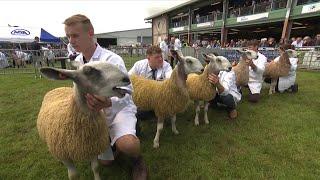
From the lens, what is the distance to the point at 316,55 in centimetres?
1282

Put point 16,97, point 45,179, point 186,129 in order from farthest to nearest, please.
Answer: point 16,97 < point 186,129 < point 45,179

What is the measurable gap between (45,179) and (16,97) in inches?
191

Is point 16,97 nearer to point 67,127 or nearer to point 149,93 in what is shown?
point 149,93

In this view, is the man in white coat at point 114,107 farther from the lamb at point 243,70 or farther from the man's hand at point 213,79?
the lamb at point 243,70

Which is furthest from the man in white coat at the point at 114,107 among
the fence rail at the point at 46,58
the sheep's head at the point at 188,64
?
the fence rail at the point at 46,58

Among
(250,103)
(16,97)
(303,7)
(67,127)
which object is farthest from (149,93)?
(303,7)

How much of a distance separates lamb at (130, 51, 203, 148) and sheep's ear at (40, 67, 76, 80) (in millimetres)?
2311

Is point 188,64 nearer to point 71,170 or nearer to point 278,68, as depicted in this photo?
point 71,170

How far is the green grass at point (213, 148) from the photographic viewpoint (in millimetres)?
3410

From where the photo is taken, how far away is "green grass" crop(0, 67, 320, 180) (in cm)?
341

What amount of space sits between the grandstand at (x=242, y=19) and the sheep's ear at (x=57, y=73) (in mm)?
19845

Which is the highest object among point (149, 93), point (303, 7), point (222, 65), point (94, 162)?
point (303, 7)

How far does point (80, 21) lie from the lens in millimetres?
2652

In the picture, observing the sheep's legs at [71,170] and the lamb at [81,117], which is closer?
the lamb at [81,117]
